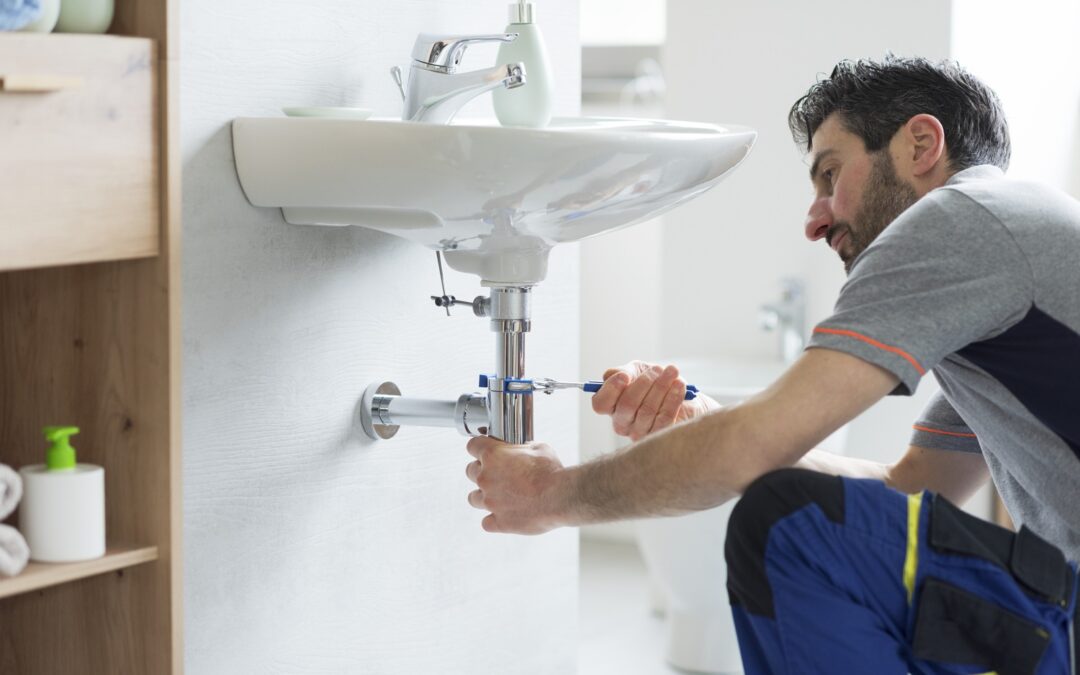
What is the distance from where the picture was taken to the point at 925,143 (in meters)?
1.37

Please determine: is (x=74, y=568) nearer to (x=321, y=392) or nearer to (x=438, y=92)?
(x=321, y=392)

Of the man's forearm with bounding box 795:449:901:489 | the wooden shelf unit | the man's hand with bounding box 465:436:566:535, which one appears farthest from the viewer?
the man's forearm with bounding box 795:449:901:489

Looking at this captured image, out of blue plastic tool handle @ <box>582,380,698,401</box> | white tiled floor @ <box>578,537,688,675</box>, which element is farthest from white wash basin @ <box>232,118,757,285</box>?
white tiled floor @ <box>578,537,688,675</box>

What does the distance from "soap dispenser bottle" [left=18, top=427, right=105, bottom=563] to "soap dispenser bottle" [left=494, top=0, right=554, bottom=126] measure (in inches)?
24.4

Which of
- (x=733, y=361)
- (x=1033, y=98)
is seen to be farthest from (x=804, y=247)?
(x=1033, y=98)

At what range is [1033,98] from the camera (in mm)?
2574

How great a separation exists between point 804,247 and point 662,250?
323 mm

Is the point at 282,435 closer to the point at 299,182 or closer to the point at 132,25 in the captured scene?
the point at 299,182

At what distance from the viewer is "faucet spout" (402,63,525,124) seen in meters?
1.27

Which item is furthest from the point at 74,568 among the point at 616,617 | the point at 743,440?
the point at 616,617

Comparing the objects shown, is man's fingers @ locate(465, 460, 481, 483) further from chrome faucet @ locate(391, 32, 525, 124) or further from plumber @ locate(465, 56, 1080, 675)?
chrome faucet @ locate(391, 32, 525, 124)

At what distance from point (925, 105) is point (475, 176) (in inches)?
21.2

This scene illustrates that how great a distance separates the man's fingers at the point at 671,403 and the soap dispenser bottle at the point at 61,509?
63 centimetres

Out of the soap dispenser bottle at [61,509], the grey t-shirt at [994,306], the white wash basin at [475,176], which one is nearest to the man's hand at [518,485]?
the white wash basin at [475,176]
